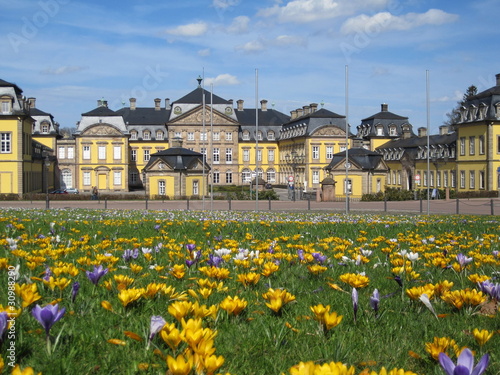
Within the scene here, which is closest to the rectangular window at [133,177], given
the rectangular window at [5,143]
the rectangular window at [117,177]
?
→ the rectangular window at [117,177]

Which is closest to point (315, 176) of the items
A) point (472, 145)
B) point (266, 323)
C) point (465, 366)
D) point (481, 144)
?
point (472, 145)

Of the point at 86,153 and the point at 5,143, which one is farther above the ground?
the point at 86,153

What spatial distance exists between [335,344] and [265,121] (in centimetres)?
9294

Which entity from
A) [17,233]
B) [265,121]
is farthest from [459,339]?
[265,121]

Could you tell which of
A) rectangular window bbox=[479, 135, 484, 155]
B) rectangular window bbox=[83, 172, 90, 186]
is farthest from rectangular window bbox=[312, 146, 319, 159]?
rectangular window bbox=[83, 172, 90, 186]

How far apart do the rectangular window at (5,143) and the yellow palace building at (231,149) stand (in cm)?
10

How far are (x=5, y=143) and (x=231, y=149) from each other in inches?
1583

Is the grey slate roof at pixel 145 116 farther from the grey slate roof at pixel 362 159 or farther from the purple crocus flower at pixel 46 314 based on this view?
the purple crocus flower at pixel 46 314

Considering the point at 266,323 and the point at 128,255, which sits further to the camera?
the point at 128,255

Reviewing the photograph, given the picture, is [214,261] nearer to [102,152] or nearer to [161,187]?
[161,187]

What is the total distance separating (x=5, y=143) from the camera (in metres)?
54.3

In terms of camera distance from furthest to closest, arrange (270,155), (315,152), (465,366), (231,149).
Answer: (270,155), (231,149), (315,152), (465,366)

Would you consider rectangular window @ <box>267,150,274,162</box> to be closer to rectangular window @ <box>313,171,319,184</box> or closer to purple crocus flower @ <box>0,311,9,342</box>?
rectangular window @ <box>313,171,319,184</box>

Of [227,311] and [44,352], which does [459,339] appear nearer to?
[227,311]
